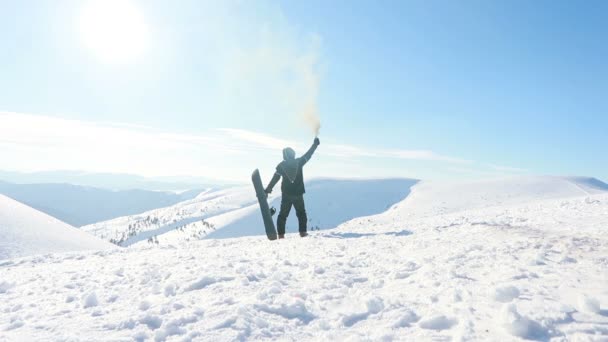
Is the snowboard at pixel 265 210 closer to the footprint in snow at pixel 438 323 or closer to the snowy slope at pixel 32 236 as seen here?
the snowy slope at pixel 32 236

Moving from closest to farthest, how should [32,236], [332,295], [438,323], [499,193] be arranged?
[438,323] < [332,295] < [32,236] < [499,193]

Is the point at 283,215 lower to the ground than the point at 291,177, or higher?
lower

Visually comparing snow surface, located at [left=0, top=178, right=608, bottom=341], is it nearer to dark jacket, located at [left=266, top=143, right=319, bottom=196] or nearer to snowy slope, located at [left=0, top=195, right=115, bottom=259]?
snowy slope, located at [left=0, top=195, right=115, bottom=259]

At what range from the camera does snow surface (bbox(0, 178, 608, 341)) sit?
11.3 ft

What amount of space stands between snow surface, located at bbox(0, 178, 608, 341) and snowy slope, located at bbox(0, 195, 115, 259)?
2.02m

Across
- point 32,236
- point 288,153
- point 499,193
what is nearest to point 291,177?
point 288,153

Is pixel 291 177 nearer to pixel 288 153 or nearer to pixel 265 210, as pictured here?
pixel 288 153

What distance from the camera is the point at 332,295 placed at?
14.9ft

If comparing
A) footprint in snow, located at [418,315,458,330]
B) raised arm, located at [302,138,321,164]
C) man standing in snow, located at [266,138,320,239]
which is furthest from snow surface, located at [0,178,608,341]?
raised arm, located at [302,138,321,164]

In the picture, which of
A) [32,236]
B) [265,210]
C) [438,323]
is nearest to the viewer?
[438,323]

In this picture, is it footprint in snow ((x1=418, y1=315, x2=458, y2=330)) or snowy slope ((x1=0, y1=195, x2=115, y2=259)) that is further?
snowy slope ((x1=0, y1=195, x2=115, y2=259))

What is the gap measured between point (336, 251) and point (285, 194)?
5.25m

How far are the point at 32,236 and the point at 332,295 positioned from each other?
10.00 metres

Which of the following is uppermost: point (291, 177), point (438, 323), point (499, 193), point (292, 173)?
point (292, 173)
